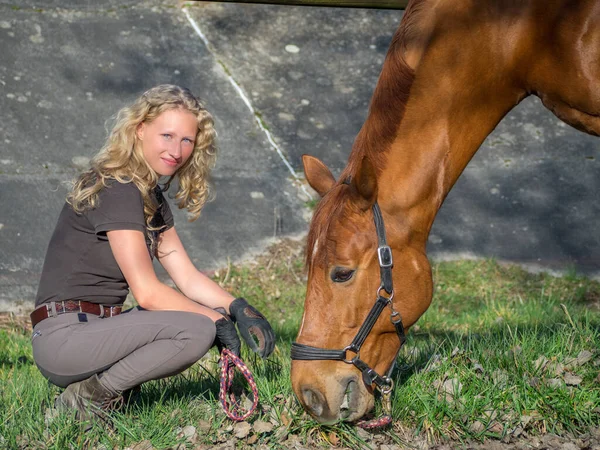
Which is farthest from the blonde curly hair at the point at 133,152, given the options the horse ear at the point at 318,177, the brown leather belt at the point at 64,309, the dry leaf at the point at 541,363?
the dry leaf at the point at 541,363

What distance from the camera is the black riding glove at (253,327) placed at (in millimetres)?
2951

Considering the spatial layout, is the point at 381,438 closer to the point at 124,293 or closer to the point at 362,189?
the point at 362,189

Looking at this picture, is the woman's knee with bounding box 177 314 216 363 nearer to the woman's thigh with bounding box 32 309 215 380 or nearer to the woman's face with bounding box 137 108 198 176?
the woman's thigh with bounding box 32 309 215 380

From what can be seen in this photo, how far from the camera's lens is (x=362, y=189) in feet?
9.26

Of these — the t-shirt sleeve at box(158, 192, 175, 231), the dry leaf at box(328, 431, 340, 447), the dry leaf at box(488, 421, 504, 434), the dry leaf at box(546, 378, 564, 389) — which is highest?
the t-shirt sleeve at box(158, 192, 175, 231)

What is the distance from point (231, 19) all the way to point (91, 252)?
5955mm

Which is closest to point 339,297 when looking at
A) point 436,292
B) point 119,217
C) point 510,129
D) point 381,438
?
point 381,438

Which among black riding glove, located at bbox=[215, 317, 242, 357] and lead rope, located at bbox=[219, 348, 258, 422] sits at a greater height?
black riding glove, located at bbox=[215, 317, 242, 357]

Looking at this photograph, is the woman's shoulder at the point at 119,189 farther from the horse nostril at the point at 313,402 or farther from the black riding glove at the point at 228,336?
the horse nostril at the point at 313,402

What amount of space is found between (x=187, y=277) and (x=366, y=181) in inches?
44.3

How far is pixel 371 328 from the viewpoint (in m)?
2.88

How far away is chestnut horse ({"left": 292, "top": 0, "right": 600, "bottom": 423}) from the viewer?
2.85m

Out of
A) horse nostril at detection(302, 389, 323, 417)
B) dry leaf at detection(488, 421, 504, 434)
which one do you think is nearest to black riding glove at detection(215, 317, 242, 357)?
horse nostril at detection(302, 389, 323, 417)

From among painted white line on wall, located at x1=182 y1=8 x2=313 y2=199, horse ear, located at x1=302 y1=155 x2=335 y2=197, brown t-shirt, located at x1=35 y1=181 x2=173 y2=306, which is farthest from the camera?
painted white line on wall, located at x1=182 y1=8 x2=313 y2=199
